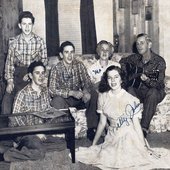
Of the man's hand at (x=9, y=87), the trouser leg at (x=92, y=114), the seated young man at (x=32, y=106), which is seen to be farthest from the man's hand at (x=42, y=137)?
the man's hand at (x=9, y=87)

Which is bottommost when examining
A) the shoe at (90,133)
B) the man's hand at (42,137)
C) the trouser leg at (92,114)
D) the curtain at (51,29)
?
the shoe at (90,133)

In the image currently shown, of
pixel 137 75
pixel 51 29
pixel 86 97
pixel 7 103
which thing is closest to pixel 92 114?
pixel 86 97

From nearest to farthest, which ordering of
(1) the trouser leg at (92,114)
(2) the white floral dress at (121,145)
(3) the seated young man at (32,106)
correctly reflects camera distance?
1. (2) the white floral dress at (121,145)
2. (3) the seated young man at (32,106)
3. (1) the trouser leg at (92,114)

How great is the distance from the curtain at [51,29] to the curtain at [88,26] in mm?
524

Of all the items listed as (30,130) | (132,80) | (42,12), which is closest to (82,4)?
(42,12)

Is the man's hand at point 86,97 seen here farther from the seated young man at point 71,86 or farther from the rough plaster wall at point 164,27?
the rough plaster wall at point 164,27

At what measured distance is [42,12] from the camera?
25.1 ft

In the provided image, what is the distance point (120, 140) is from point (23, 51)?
209 cm

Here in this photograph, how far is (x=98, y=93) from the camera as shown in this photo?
5.42 meters

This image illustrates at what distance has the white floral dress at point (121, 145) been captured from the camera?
4398 mm

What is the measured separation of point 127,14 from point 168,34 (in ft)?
2.95

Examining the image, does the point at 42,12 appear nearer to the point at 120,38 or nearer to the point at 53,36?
the point at 53,36

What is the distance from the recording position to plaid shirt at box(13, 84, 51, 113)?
483 centimetres

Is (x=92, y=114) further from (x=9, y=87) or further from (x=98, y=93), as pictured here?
(x=9, y=87)
